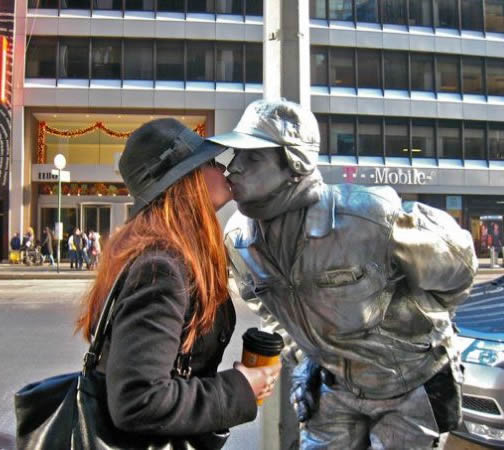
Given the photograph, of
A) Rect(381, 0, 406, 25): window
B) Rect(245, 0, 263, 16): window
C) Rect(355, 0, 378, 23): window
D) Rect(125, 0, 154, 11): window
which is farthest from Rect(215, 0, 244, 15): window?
Rect(381, 0, 406, 25): window

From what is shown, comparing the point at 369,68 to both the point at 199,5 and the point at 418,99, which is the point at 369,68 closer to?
the point at 418,99

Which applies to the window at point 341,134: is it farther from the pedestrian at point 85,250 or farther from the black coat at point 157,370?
the black coat at point 157,370

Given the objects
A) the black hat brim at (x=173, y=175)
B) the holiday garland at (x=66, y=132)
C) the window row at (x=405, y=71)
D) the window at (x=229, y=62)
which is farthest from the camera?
the window row at (x=405, y=71)

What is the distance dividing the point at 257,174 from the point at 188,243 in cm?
46

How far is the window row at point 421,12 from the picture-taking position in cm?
2550

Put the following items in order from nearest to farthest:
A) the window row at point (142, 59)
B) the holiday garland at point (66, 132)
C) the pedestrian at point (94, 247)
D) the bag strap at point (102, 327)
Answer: the bag strap at point (102, 327) → the pedestrian at point (94, 247) → the window row at point (142, 59) → the holiday garland at point (66, 132)

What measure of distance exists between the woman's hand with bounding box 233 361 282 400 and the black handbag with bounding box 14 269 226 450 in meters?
0.17

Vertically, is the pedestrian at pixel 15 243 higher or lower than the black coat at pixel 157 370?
higher

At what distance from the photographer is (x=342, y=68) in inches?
1009

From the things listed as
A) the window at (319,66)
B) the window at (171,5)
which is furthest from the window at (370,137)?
the window at (171,5)

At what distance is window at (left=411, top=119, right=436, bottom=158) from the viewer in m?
26.2

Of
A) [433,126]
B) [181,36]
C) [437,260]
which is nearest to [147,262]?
[437,260]

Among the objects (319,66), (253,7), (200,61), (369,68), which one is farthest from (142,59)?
(369,68)

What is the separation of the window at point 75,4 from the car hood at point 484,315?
24227 millimetres
